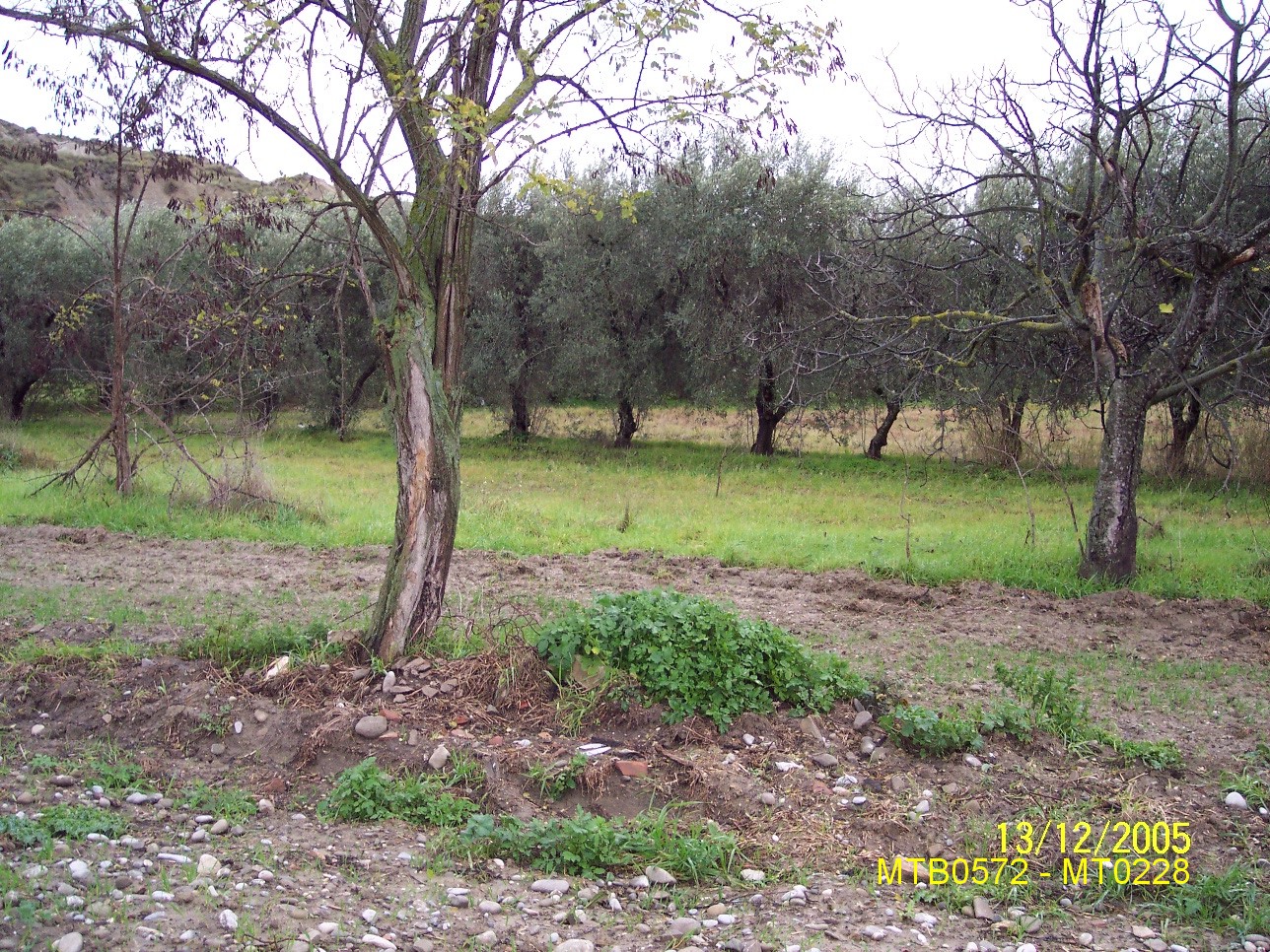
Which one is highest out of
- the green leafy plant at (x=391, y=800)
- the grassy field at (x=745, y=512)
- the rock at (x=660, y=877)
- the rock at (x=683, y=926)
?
the grassy field at (x=745, y=512)

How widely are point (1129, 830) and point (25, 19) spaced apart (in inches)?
275

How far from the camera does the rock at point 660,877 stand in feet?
12.6

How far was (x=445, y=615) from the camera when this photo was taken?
6.07m

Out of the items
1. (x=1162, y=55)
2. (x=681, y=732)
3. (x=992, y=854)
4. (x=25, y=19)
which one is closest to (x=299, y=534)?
(x=25, y=19)

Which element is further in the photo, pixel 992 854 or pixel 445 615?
pixel 445 615

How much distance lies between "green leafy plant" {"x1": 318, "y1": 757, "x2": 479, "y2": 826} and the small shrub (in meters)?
2.25

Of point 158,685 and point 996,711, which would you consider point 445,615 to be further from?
point 996,711

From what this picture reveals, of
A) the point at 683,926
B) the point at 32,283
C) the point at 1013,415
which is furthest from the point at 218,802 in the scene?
the point at 32,283

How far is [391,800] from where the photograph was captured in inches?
170

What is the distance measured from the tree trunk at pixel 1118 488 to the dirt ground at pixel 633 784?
1.29 metres

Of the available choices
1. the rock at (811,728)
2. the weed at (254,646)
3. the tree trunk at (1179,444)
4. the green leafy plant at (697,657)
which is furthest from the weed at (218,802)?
the tree trunk at (1179,444)

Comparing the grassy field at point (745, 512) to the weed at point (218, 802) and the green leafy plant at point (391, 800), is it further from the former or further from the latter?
the weed at point (218, 802)

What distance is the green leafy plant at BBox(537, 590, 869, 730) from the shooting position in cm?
511

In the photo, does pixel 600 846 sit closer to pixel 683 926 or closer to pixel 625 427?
pixel 683 926
